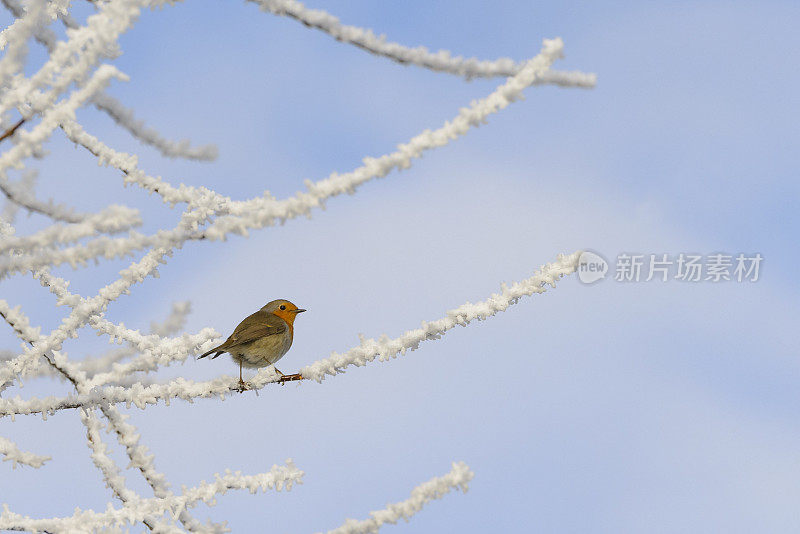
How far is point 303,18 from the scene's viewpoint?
9.57ft

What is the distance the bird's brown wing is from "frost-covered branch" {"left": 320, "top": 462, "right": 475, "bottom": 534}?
2553mm

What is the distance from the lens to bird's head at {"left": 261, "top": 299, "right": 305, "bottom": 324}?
696cm

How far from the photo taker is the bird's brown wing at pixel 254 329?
5864mm

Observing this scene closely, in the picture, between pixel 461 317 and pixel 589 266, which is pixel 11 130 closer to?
pixel 461 317

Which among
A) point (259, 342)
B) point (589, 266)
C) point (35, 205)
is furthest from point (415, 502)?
point (259, 342)

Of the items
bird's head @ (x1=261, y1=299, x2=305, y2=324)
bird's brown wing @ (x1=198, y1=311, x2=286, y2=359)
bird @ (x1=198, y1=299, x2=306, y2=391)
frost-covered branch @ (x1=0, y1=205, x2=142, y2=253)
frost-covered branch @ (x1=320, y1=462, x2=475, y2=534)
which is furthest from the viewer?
bird's head @ (x1=261, y1=299, x2=305, y2=324)

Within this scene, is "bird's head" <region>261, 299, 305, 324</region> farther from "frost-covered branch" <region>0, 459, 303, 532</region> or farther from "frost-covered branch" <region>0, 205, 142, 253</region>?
"frost-covered branch" <region>0, 205, 142, 253</region>

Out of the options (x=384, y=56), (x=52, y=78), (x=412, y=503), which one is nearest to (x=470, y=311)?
(x=412, y=503)

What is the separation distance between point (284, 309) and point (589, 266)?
12.5ft

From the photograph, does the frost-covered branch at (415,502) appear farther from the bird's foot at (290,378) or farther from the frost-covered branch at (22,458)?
the frost-covered branch at (22,458)

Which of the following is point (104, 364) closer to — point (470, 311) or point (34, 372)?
point (34, 372)

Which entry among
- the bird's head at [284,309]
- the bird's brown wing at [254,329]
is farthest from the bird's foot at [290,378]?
the bird's head at [284,309]

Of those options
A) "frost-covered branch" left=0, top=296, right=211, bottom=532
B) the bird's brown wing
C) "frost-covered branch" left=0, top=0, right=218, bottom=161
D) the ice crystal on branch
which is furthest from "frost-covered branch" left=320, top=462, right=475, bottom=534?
the bird's brown wing

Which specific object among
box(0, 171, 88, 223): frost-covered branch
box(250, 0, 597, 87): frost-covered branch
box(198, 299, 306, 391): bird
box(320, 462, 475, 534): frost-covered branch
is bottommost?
box(320, 462, 475, 534): frost-covered branch
